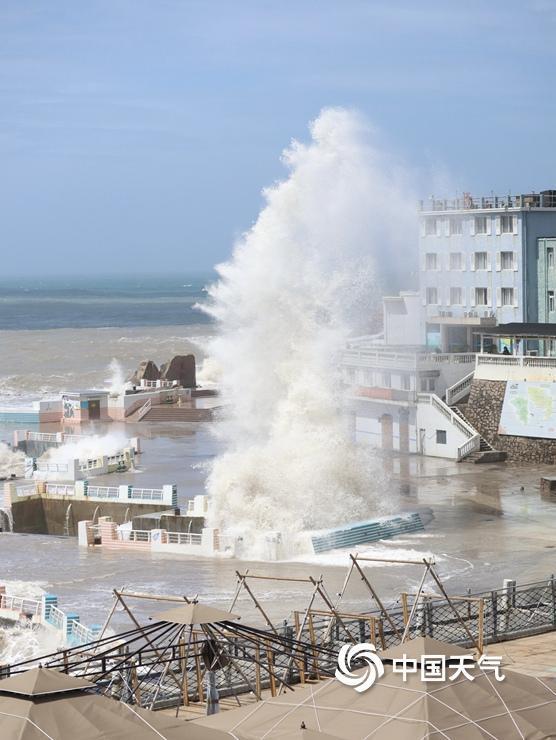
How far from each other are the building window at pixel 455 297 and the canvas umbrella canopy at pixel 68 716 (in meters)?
48.1

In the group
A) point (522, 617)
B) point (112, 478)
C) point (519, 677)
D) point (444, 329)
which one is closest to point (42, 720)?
point (519, 677)

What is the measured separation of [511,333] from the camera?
5209cm

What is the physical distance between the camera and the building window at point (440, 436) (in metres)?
48.8

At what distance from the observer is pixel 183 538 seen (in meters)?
34.2

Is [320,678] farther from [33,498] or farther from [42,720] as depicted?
[33,498]

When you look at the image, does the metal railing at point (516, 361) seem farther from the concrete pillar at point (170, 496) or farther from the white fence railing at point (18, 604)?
the white fence railing at point (18, 604)

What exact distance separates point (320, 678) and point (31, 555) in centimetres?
1744

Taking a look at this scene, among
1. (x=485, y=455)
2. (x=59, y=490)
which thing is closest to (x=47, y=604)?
(x=59, y=490)

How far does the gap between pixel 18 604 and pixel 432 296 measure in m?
35.4

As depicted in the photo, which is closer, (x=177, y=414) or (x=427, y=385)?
(x=427, y=385)

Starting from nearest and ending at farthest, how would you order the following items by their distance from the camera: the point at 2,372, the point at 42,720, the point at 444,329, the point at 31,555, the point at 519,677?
1. the point at 42,720
2. the point at 519,677
3. the point at 31,555
4. the point at 444,329
5. the point at 2,372

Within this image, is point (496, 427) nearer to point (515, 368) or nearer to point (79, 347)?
point (515, 368)

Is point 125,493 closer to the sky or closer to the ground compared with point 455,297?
closer to the ground

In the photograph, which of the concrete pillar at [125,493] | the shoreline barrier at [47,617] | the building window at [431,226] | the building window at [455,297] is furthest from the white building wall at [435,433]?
the shoreline barrier at [47,617]
